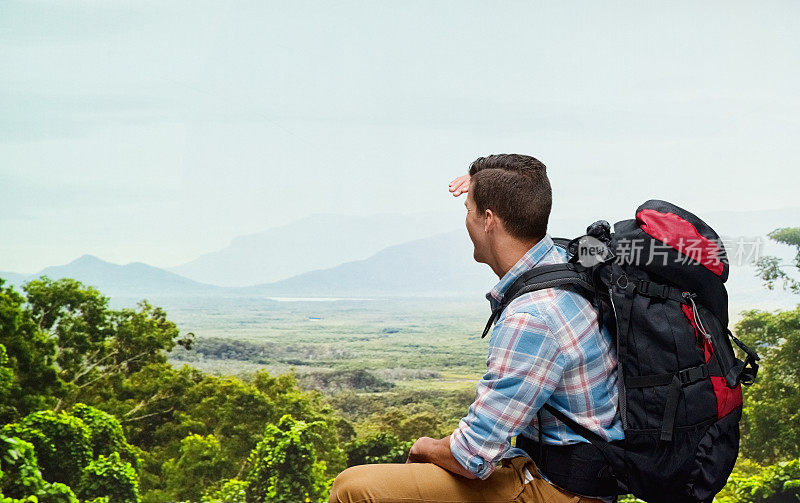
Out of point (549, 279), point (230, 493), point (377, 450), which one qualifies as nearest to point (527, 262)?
point (549, 279)

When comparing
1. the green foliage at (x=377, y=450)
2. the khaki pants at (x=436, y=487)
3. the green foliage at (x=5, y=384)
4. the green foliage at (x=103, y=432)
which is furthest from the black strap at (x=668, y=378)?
the green foliage at (x=5, y=384)

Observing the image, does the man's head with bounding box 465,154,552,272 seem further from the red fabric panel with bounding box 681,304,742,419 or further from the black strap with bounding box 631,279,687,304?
the red fabric panel with bounding box 681,304,742,419

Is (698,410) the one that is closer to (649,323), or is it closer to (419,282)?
(649,323)

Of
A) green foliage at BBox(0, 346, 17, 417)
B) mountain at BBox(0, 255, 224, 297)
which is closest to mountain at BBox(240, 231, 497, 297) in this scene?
mountain at BBox(0, 255, 224, 297)

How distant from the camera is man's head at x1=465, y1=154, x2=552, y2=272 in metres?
1.77

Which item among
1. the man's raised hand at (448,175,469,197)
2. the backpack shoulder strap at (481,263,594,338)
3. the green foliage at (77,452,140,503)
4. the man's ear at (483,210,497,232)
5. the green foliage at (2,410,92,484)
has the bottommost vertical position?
the green foliage at (77,452,140,503)

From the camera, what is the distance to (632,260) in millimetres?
1700

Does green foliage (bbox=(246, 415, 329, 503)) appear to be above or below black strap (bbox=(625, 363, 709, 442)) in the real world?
below

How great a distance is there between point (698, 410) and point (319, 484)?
9.71 ft

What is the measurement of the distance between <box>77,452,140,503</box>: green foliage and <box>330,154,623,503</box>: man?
2719 mm

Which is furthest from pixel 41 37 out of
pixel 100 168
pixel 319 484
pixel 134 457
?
pixel 319 484

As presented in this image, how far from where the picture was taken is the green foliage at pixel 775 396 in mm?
4309

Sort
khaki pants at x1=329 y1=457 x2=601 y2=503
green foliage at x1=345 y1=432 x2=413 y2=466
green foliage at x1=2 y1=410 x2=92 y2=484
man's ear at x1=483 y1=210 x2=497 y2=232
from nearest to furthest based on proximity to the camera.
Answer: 1. khaki pants at x1=329 y1=457 x2=601 y2=503
2. man's ear at x1=483 y1=210 x2=497 y2=232
3. green foliage at x1=2 y1=410 x2=92 y2=484
4. green foliage at x1=345 y1=432 x2=413 y2=466

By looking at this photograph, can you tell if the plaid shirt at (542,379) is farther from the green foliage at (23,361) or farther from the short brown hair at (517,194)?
the green foliage at (23,361)
